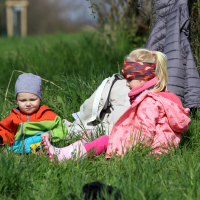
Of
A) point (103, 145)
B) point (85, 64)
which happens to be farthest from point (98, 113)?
point (85, 64)

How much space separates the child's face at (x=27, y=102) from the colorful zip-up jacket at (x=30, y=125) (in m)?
0.06

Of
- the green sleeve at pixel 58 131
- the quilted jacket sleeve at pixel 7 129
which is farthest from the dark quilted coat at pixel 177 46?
the quilted jacket sleeve at pixel 7 129

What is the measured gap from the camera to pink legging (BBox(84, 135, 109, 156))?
8.30ft

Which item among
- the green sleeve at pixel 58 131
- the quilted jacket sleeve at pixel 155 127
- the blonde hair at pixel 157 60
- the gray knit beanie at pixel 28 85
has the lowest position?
the green sleeve at pixel 58 131

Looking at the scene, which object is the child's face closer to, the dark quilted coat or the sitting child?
the sitting child

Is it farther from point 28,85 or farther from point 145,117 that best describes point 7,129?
point 145,117

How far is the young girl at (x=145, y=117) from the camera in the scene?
2.36 m

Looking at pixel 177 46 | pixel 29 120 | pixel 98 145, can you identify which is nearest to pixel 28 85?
pixel 29 120

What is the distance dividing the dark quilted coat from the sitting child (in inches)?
52.1

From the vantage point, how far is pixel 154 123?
2344 mm

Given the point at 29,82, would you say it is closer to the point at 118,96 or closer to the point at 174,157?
the point at 118,96

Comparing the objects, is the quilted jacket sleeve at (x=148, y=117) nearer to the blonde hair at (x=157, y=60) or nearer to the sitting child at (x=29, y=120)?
the blonde hair at (x=157, y=60)

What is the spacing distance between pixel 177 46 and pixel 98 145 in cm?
146

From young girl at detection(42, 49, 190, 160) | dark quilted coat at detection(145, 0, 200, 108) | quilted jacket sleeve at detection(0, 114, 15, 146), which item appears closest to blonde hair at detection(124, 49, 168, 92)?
young girl at detection(42, 49, 190, 160)
